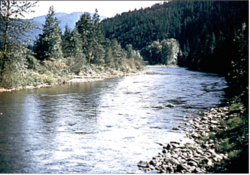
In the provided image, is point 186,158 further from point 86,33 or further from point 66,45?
point 86,33

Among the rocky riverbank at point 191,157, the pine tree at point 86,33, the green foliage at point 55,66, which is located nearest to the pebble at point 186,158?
the rocky riverbank at point 191,157

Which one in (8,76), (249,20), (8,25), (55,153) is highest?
(8,25)

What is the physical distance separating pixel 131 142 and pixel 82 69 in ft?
165

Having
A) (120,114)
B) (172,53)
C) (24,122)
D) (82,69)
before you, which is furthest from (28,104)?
(172,53)

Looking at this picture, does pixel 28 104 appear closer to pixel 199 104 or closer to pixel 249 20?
pixel 199 104

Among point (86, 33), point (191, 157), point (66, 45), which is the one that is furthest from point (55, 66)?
point (191, 157)

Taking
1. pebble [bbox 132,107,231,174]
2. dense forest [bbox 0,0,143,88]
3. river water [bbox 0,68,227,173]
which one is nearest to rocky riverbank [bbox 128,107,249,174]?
pebble [bbox 132,107,231,174]

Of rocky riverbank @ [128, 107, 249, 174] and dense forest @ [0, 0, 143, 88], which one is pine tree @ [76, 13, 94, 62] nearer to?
dense forest @ [0, 0, 143, 88]

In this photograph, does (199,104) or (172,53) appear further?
(172,53)

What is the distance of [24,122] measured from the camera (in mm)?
14977

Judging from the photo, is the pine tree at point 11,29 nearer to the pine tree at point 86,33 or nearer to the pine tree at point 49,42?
the pine tree at point 49,42

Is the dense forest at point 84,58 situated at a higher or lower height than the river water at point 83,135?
higher

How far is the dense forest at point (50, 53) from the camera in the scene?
29189 mm

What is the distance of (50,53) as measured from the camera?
49938mm
